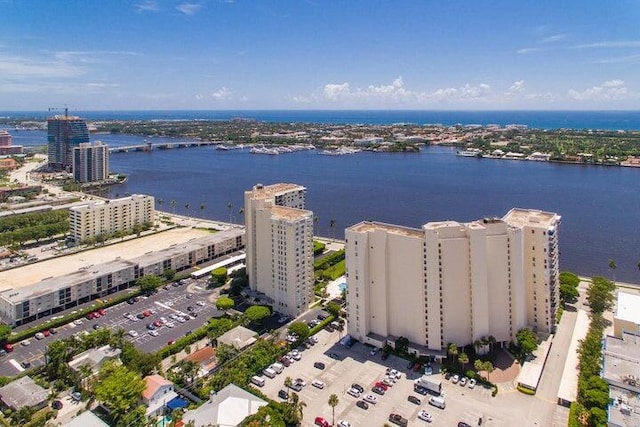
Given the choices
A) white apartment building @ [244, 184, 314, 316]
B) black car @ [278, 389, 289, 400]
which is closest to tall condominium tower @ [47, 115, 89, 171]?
white apartment building @ [244, 184, 314, 316]

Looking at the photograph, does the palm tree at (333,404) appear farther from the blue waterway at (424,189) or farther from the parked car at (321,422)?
the blue waterway at (424,189)

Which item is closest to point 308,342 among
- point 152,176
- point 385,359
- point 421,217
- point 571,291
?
point 385,359

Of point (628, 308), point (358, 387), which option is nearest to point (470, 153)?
point (628, 308)

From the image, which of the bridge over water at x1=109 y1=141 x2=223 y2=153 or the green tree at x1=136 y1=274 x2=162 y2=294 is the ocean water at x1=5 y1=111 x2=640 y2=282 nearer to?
the bridge over water at x1=109 y1=141 x2=223 y2=153

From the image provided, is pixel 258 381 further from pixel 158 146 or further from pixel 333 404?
pixel 158 146

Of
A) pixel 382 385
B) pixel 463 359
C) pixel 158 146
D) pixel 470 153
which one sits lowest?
pixel 382 385

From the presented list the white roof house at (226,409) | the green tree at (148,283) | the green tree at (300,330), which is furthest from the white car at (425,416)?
the green tree at (148,283)

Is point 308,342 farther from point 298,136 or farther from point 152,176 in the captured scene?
point 298,136
